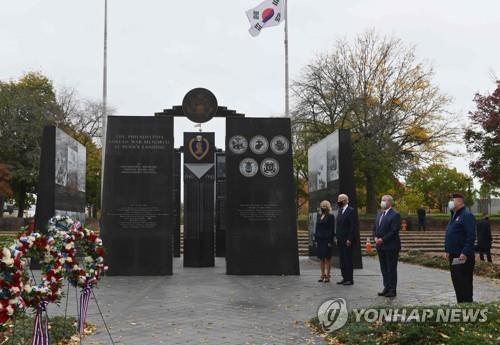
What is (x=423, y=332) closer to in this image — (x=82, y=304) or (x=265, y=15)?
(x=82, y=304)

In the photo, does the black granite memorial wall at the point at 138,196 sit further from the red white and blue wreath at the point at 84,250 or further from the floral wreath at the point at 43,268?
the floral wreath at the point at 43,268

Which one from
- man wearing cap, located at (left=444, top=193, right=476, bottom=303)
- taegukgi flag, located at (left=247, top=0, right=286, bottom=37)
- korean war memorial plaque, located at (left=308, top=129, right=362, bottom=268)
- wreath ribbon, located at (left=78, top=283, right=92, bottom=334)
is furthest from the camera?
taegukgi flag, located at (left=247, top=0, right=286, bottom=37)

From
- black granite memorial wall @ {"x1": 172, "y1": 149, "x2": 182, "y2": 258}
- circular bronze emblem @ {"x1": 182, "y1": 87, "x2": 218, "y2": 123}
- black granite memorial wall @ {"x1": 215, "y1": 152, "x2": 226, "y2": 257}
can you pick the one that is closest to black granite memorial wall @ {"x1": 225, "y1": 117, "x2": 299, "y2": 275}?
circular bronze emblem @ {"x1": 182, "y1": 87, "x2": 218, "y2": 123}

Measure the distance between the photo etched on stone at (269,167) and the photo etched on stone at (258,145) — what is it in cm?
27

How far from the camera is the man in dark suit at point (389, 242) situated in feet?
33.9

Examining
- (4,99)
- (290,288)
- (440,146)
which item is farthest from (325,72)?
(290,288)

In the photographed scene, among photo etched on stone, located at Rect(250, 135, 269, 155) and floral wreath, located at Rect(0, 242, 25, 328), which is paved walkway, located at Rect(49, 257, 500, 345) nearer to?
floral wreath, located at Rect(0, 242, 25, 328)

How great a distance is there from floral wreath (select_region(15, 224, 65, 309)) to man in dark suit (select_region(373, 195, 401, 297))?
6320 mm

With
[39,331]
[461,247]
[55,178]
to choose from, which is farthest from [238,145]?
[39,331]

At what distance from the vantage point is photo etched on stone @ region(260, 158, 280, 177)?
15.4 m

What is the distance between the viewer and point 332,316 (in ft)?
26.0

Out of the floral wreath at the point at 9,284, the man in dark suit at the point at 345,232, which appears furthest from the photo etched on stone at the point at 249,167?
the floral wreath at the point at 9,284

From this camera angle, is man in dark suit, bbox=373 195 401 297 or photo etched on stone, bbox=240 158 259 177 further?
photo etched on stone, bbox=240 158 259 177

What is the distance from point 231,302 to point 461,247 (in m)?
3.91
